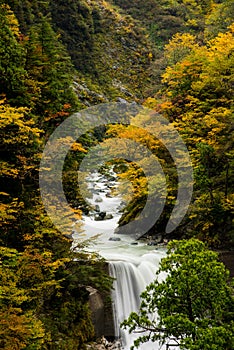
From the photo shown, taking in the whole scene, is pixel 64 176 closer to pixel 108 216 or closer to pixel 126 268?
pixel 126 268

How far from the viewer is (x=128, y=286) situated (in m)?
12.6

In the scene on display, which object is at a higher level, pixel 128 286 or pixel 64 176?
pixel 64 176

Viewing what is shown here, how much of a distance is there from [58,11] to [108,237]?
31.5 metres

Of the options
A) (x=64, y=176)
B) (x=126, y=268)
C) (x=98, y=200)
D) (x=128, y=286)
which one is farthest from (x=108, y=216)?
(x=64, y=176)

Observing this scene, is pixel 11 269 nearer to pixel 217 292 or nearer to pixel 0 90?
pixel 217 292

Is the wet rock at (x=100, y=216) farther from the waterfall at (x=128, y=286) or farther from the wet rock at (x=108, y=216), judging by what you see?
the waterfall at (x=128, y=286)

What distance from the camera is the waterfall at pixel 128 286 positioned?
38.8ft

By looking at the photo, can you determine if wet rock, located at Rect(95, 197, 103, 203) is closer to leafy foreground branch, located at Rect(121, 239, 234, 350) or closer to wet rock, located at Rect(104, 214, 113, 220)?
wet rock, located at Rect(104, 214, 113, 220)

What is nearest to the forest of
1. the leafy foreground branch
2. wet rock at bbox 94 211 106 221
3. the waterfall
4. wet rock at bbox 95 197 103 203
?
the waterfall

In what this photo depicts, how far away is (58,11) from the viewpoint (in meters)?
41.5

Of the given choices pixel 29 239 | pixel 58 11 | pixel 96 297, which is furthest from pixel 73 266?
pixel 58 11

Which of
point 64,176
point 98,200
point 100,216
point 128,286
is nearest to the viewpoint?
point 64,176

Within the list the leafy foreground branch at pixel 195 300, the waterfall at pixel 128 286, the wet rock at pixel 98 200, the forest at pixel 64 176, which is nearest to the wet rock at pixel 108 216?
the forest at pixel 64 176

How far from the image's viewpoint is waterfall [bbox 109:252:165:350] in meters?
11.8
